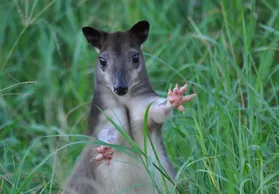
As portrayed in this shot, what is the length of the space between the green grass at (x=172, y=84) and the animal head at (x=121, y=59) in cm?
43

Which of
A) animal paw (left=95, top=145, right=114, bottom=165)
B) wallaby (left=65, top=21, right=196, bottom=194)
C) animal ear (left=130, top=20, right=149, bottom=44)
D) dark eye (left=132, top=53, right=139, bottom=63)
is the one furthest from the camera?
animal ear (left=130, top=20, right=149, bottom=44)

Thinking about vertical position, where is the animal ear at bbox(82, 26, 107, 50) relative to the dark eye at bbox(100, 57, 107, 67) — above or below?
above

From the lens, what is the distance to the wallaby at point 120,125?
4.77 m

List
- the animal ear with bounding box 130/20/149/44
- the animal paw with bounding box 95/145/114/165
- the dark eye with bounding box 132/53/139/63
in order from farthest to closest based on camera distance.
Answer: the animal ear with bounding box 130/20/149/44 < the dark eye with bounding box 132/53/139/63 < the animal paw with bounding box 95/145/114/165

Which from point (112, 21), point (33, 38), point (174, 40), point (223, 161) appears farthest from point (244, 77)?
point (33, 38)

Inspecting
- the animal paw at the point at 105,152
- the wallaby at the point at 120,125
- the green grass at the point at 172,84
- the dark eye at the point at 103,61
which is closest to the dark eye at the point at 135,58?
the wallaby at the point at 120,125

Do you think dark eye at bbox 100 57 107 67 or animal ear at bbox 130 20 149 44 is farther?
animal ear at bbox 130 20 149 44

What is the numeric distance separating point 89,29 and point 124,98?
60cm

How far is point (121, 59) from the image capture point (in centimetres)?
497

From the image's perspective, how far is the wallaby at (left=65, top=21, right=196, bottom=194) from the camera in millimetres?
4770

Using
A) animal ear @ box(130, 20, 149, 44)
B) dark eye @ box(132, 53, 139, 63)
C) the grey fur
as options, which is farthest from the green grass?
dark eye @ box(132, 53, 139, 63)

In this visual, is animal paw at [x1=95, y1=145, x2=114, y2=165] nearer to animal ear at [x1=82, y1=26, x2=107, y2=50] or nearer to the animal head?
the animal head

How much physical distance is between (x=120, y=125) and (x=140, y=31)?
2.40 ft

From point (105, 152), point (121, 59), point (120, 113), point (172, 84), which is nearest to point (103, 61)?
point (121, 59)
